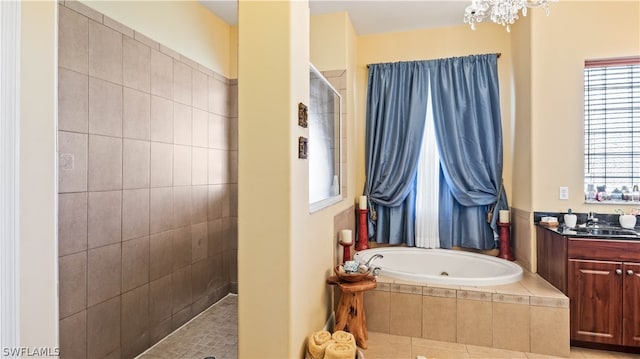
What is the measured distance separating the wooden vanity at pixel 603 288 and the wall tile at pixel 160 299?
3030 mm

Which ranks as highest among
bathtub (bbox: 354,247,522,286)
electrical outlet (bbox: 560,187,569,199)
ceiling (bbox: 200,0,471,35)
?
ceiling (bbox: 200,0,471,35)

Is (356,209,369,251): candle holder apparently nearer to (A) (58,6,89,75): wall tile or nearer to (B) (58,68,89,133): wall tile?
(B) (58,68,89,133): wall tile

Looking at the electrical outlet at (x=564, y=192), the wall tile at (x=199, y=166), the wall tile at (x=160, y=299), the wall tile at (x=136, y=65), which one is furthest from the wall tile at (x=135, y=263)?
the electrical outlet at (x=564, y=192)

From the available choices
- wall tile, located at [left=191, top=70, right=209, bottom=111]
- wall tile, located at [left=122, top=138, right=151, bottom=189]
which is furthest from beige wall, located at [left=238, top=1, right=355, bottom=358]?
wall tile, located at [left=191, top=70, right=209, bottom=111]

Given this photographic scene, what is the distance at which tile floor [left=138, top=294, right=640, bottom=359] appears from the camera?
2.26 metres

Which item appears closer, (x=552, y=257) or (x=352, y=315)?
(x=352, y=315)

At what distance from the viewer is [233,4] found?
307 centimetres

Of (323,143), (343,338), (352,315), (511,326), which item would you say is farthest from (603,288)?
(323,143)

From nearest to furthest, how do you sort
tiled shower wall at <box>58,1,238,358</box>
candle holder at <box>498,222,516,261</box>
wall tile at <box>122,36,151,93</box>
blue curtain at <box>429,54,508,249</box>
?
tiled shower wall at <box>58,1,238,358</box> → wall tile at <box>122,36,151,93</box> → candle holder at <box>498,222,516,261</box> → blue curtain at <box>429,54,508,249</box>

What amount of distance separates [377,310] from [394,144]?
1743 millimetres

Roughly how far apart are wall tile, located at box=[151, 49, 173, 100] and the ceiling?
2.79ft

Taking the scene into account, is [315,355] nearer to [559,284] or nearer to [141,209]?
[141,209]

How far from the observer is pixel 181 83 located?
2.78 m

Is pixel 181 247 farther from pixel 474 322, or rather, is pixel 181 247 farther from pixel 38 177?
pixel 474 322
